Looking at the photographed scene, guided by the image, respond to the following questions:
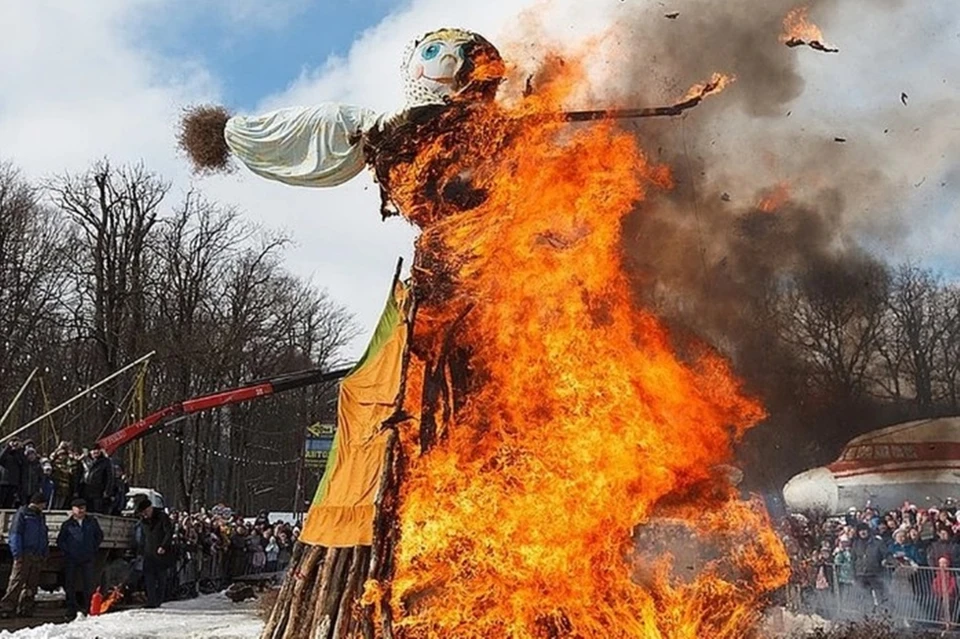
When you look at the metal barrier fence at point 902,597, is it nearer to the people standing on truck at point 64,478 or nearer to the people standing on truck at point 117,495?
the people standing on truck at point 117,495

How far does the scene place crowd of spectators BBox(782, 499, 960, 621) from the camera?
12.8 meters

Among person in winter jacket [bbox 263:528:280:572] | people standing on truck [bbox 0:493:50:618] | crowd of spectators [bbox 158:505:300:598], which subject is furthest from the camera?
person in winter jacket [bbox 263:528:280:572]

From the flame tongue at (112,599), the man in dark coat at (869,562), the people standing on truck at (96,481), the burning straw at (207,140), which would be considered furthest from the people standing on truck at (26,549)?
the man in dark coat at (869,562)

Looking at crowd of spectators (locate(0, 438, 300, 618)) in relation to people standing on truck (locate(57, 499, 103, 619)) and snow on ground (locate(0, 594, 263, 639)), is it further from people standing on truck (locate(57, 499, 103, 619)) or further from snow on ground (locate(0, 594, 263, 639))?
snow on ground (locate(0, 594, 263, 639))

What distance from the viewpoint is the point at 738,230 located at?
32.6ft

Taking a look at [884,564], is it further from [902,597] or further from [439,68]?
[439,68]

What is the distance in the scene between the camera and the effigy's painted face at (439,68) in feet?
28.5

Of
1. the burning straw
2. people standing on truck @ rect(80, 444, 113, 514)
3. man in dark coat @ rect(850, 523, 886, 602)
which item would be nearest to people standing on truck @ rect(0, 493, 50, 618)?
people standing on truck @ rect(80, 444, 113, 514)

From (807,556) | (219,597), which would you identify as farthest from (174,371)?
(807,556)

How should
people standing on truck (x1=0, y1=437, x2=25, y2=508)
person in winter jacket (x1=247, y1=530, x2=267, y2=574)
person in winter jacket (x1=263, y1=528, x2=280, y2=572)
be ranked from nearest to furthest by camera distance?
people standing on truck (x1=0, y1=437, x2=25, y2=508) → person in winter jacket (x1=247, y1=530, x2=267, y2=574) → person in winter jacket (x1=263, y1=528, x2=280, y2=572)

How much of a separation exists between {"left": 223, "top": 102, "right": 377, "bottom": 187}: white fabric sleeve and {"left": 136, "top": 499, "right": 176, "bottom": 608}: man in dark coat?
11.3 metres

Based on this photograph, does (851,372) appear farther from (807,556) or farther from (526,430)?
(526,430)

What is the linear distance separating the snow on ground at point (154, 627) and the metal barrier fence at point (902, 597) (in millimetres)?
7688

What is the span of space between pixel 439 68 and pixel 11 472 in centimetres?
1104
